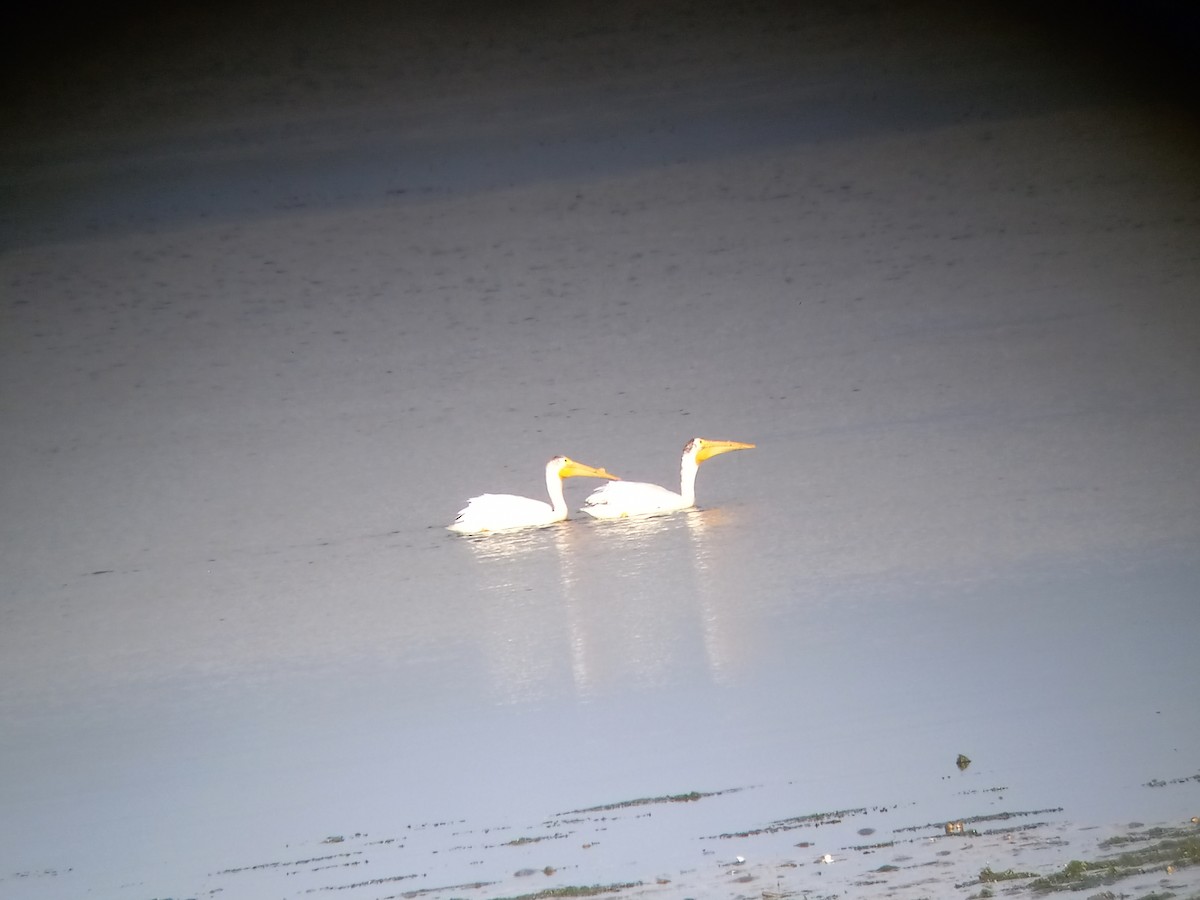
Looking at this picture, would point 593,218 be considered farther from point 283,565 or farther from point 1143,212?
point 283,565

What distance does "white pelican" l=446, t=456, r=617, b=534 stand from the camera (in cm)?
546

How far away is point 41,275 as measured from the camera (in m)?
9.25

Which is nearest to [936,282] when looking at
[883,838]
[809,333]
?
[809,333]

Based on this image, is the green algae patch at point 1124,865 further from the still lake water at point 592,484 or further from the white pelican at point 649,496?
the white pelican at point 649,496

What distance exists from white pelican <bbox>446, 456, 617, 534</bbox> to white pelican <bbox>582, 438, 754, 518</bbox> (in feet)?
0.36

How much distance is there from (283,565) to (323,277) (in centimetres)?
370

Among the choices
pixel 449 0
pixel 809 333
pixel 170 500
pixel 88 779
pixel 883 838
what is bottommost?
pixel 883 838

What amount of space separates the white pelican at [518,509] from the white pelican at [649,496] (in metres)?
0.11

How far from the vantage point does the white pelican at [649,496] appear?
5.61 m

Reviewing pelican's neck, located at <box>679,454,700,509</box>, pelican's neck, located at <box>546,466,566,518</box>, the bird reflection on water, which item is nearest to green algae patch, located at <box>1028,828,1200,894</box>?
the bird reflection on water

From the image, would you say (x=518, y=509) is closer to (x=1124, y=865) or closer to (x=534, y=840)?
(x=534, y=840)

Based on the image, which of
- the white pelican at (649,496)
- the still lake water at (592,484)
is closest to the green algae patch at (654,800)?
the still lake water at (592,484)

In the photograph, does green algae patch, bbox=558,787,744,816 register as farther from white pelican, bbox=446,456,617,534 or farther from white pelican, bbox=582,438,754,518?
white pelican, bbox=582,438,754,518

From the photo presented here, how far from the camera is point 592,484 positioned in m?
6.48
